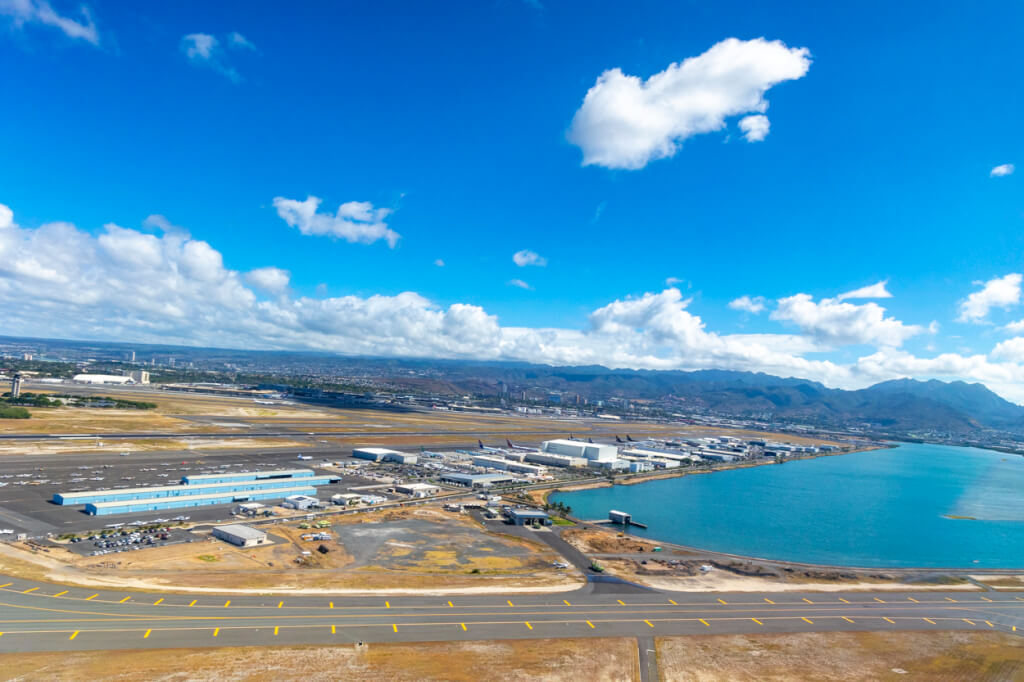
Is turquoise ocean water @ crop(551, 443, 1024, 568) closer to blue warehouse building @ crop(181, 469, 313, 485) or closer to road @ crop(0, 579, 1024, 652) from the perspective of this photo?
road @ crop(0, 579, 1024, 652)

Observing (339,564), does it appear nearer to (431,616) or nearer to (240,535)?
(240,535)

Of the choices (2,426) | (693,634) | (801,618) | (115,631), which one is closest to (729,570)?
(801,618)

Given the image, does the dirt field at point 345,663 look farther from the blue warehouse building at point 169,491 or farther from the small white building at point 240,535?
the blue warehouse building at point 169,491

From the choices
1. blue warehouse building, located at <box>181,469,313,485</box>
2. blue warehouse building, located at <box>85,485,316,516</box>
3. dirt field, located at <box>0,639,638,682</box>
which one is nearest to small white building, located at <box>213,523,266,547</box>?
blue warehouse building, located at <box>85,485,316,516</box>

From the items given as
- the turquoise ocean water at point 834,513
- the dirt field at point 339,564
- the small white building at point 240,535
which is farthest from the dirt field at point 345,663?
the turquoise ocean water at point 834,513

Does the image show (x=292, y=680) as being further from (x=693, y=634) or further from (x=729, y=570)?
(x=729, y=570)

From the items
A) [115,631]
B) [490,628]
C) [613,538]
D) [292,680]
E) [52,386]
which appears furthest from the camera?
[52,386]
